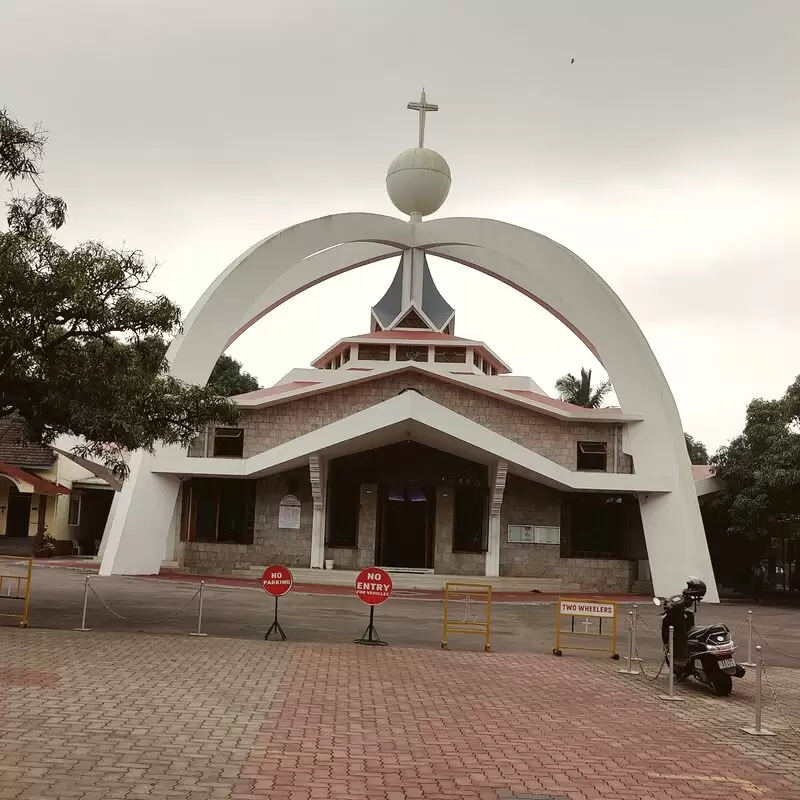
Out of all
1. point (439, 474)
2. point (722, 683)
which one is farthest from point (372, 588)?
point (439, 474)

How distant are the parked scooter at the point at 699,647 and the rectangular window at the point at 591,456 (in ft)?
51.9

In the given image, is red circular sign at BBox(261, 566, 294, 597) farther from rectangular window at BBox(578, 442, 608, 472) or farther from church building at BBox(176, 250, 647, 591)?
rectangular window at BBox(578, 442, 608, 472)

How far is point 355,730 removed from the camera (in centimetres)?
779

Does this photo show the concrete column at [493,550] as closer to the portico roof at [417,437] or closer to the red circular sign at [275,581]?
the portico roof at [417,437]

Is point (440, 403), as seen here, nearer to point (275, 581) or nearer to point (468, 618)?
point (468, 618)

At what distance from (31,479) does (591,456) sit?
18.3 metres

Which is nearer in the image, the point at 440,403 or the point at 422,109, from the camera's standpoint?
the point at 440,403

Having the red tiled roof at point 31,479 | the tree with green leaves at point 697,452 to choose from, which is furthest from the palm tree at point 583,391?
the red tiled roof at point 31,479

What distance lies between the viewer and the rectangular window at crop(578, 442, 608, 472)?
89.6ft

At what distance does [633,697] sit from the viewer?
10.0 metres

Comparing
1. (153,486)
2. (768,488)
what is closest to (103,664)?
(153,486)

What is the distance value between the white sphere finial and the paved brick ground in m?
23.5

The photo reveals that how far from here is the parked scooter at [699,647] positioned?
33.8 ft

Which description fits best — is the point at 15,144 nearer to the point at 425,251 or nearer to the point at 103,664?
the point at 103,664
